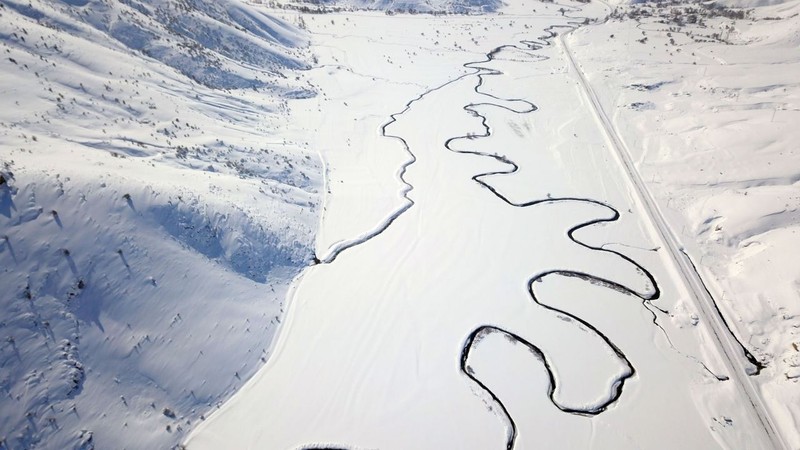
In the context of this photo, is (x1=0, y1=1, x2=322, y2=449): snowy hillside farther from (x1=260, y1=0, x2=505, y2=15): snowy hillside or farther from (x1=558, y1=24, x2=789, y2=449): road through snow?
(x1=260, y1=0, x2=505, y2=15): snowy hillside

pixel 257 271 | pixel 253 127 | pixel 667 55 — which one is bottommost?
pixel 257 271

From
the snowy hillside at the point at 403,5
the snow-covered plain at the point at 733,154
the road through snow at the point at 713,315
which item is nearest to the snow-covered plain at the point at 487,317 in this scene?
the road through snow at the point at 713,315

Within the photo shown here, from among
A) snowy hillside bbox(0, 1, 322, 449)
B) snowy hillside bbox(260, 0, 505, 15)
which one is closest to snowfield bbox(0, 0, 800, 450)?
snowy hillside bbox(0, 1, 322, 449)

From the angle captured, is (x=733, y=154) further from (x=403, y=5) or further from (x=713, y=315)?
(x=403, y=5)

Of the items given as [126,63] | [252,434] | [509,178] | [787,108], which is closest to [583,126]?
[509,178]

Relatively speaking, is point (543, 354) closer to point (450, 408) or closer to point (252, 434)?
point (450, 408)

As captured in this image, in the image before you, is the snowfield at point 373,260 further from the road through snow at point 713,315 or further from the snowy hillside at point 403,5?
the snowy hillside at point 403,5
